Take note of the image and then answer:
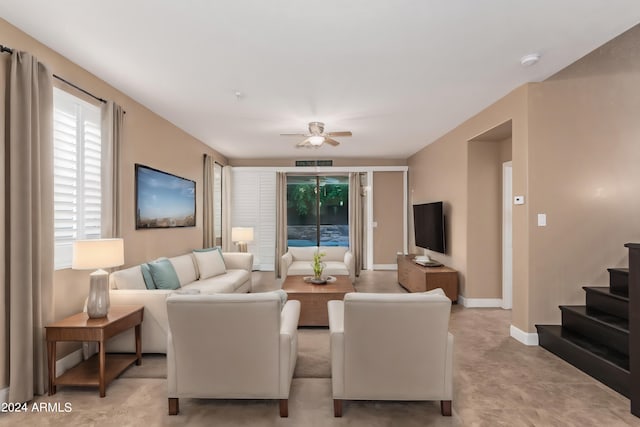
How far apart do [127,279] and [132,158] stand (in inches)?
57.4

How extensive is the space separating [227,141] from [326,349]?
4.29 metres

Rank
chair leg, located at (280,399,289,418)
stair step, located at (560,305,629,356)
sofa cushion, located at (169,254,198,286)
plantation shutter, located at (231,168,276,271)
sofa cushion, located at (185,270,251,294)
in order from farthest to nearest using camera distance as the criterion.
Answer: plantation shutter, located at (231,168,276,271), sofa cushion, located at (169,254,198,286), sofa cushion, located at (185,270,251,294), stair step, located at (560,305,629,356), chair leg, located at (280,399,289,418)

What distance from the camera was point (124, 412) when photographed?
7.83 ft

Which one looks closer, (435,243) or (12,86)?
(12,86)

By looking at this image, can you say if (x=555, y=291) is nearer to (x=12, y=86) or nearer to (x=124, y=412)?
(x=124, y=412)

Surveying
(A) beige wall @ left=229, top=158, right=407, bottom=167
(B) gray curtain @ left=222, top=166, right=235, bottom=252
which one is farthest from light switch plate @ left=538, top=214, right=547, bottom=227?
(B) gray curtain @ left=222, top=166, right=235, bottom=252

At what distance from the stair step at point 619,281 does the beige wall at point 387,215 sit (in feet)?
16.7

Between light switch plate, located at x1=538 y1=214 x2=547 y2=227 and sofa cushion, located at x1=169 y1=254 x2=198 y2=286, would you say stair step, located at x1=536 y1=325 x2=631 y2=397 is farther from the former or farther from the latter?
sofa cushion, located at x1=169 y1=254 x2=198 y2=286

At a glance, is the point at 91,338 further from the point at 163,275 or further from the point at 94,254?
the point at 163,275

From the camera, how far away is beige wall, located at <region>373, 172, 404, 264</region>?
8.37 meters

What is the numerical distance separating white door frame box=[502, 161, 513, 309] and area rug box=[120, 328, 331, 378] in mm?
2917

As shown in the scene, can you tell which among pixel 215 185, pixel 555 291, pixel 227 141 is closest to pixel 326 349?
pixel 555 291

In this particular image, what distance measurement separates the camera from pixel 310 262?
263 inches

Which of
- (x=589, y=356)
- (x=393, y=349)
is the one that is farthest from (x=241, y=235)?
(x=589, y=356)
